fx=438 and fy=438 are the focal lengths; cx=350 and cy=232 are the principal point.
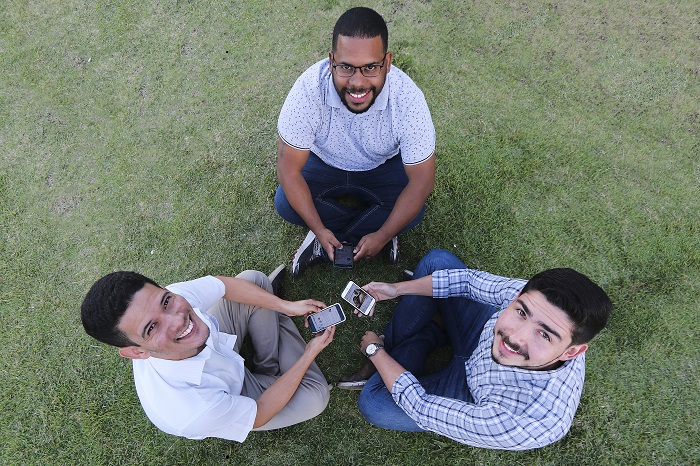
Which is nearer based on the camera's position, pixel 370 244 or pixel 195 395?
pixel 195 395

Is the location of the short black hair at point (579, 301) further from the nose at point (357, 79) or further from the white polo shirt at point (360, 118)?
the nose at point (357, 79)

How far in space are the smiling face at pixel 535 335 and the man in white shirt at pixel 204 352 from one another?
Result: 3.91ft

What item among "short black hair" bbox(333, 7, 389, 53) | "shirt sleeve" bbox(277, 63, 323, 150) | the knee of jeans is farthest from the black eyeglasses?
the knee of jeans

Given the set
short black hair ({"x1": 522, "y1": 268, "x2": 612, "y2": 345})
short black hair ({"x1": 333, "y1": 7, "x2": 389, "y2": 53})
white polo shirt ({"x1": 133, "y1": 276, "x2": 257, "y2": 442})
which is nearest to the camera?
short black hair ({"x1": 522, "y1": 268, "x2": 612, "y2": 345})

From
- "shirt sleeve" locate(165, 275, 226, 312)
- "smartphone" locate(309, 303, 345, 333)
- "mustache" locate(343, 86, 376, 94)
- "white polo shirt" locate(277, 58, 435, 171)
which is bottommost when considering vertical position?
"smartphone" locate(309, 303, 345, 333)

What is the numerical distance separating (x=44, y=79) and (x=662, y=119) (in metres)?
6.00

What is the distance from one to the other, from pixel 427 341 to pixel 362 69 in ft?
6.29

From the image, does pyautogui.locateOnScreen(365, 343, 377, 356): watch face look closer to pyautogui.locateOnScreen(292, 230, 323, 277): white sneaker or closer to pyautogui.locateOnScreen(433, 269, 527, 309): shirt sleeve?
pyautogui.locateOnScreen(433, 269, 527, 309): shirt sleeve

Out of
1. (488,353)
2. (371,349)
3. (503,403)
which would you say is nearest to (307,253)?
(371,349)

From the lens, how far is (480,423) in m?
2.23

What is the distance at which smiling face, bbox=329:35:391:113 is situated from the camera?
2549mm

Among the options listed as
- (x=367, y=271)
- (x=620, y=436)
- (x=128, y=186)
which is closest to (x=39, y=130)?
(x=128, y=186)

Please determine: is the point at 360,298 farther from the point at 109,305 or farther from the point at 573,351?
the point at 109,305

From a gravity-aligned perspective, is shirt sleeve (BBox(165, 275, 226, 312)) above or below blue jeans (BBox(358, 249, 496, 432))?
above
